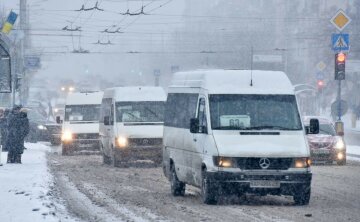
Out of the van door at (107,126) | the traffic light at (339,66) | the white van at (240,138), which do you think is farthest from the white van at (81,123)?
the white van at (240,138)

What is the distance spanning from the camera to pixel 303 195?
56.7 ft

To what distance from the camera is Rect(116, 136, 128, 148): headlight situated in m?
29.8

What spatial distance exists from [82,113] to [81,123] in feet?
2.44

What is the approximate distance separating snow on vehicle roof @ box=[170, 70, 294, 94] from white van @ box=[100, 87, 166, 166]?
10.8 metres

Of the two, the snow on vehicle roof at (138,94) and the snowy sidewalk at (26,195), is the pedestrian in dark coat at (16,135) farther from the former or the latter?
the snow on vehicle roof at (138,94)

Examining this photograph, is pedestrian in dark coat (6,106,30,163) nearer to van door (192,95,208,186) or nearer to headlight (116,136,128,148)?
headlight (116,136,128,148)

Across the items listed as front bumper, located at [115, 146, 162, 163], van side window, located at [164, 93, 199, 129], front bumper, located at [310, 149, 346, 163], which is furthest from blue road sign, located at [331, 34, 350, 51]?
van side window, located at [164, 93, 199, 129]

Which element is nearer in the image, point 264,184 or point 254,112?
point 264,184

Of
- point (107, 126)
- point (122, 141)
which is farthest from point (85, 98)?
point (122, 141)

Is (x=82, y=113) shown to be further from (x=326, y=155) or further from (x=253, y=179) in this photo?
(x=253, y=179)

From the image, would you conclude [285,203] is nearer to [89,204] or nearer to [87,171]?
[89,204]

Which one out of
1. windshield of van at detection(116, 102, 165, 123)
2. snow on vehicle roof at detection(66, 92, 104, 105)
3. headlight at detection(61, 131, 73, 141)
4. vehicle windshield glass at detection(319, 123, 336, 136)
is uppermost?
snow on vehicle roof at detection(66, 92, 104, 105)

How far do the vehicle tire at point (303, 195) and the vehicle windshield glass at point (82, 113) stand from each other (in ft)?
70.8

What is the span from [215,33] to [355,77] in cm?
2853
